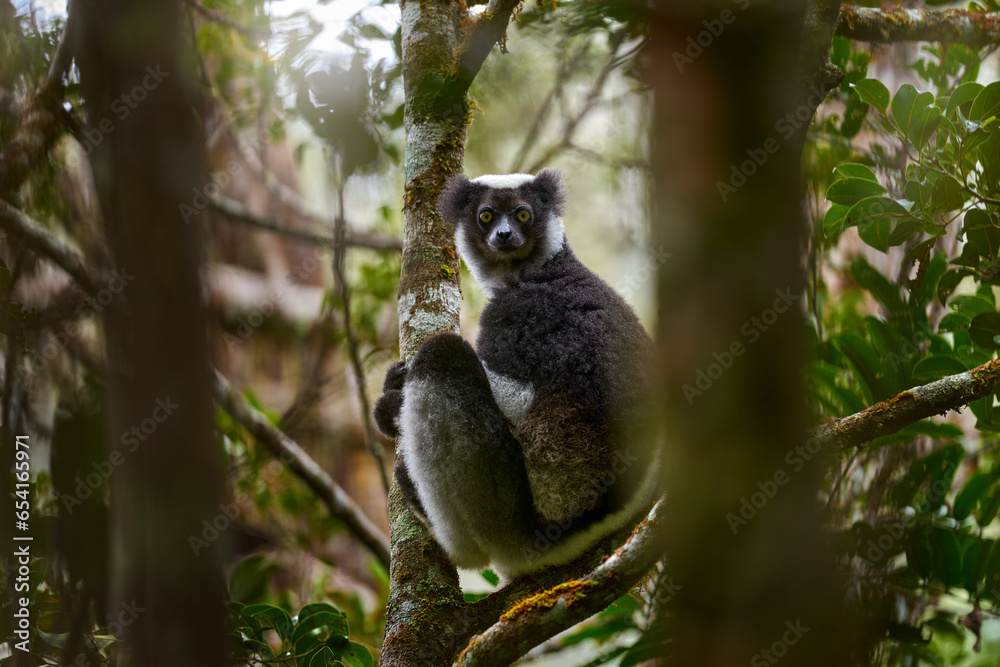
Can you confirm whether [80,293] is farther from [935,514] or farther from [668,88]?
[935,514]

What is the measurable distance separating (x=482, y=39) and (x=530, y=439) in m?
2.08

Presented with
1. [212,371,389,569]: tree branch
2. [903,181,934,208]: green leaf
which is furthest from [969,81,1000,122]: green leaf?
[212,371,389,569]: tree branch

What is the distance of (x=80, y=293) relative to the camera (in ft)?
12.2

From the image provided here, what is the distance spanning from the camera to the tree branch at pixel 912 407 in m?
2.58

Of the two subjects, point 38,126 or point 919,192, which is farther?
point 38,126

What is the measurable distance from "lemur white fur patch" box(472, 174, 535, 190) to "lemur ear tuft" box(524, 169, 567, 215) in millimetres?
49

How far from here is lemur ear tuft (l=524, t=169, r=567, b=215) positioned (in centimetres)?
471

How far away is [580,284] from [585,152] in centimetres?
402

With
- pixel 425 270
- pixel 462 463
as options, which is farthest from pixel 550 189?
pixel 462 463

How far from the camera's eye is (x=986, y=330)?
3.15 m

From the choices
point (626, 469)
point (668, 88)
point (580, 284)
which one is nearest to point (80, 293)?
Result: point (580, 284)

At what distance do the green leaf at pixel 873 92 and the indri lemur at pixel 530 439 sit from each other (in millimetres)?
1509

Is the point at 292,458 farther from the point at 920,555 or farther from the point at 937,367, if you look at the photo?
the point at 937,367

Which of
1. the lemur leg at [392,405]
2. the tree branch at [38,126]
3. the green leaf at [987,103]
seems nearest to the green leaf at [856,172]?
the green leaf at [987,103]
